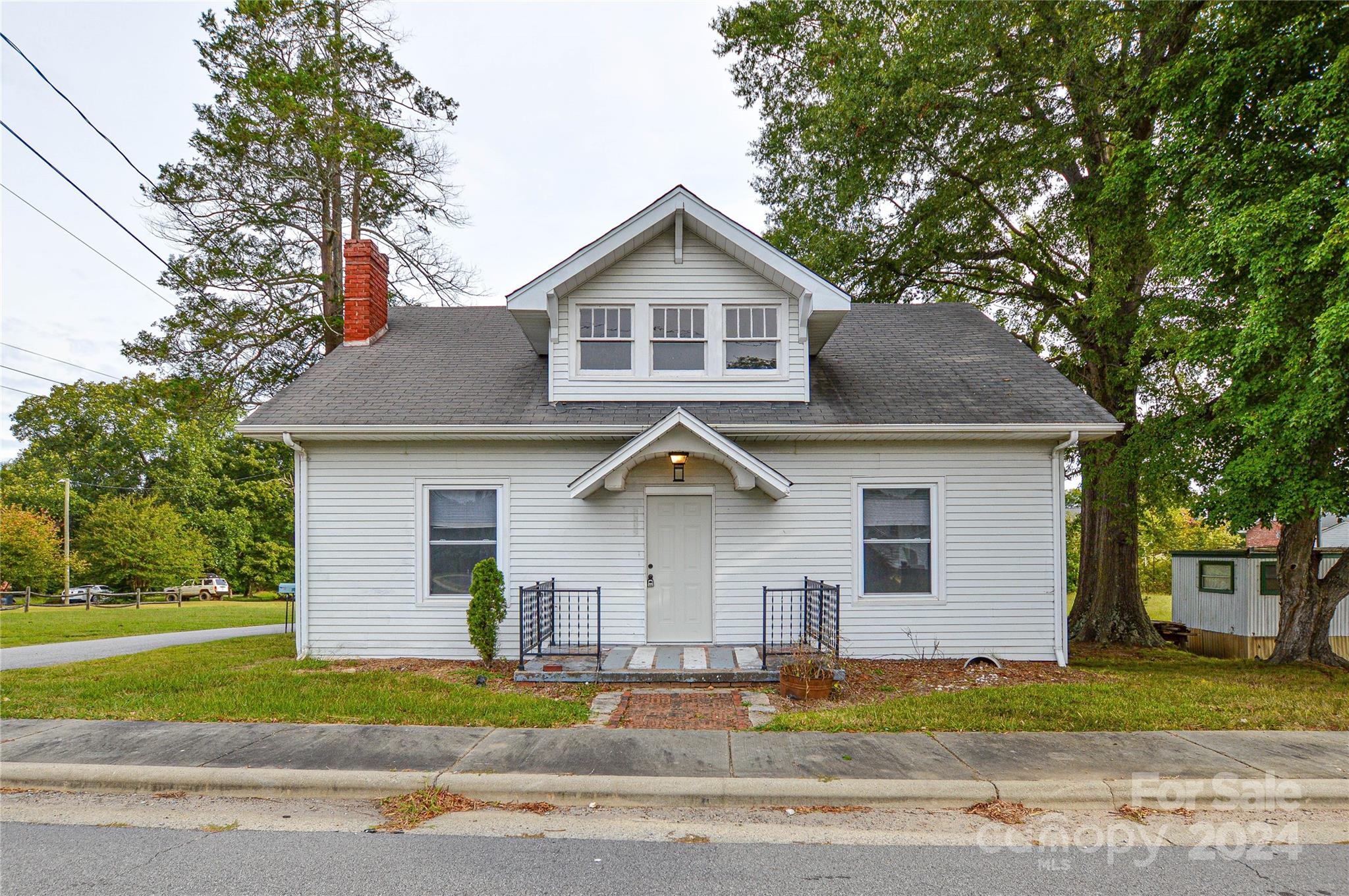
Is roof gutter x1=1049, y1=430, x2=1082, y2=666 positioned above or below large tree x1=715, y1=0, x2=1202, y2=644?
below

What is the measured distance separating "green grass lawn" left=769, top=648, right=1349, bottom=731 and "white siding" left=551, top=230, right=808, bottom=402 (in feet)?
15.9

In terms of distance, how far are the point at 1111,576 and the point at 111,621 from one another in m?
26.2

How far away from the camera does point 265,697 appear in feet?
24.7

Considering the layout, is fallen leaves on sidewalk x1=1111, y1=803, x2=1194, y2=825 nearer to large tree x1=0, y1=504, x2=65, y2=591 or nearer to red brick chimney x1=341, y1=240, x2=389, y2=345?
red brick chimney x1=341, y1=240, x2=389, y2=345

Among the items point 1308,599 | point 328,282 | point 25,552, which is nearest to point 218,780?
point 328,282

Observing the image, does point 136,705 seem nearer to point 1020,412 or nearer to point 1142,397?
point 1020,412

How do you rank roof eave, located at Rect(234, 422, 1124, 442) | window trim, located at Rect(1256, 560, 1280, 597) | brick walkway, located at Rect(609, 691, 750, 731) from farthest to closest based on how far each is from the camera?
window trim, located at Rect(1256, 560, 1280, 597) → roof eave, located at Rect(234, 422, 1124, 442) → brick walkway, located at Rect(609, 691, 750, 731)

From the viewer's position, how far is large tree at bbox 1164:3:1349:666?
8031 mm

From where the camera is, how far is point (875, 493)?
33.1 ft

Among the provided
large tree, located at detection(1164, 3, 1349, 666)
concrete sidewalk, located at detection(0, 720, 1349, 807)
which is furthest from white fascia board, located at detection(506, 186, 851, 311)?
concrete sidewalk, located at detection(0, 720, 1349, 807)

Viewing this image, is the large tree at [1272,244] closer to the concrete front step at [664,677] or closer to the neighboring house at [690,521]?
the neighboring house at [690,521]

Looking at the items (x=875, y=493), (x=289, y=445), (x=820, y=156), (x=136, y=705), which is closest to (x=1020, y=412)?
(x=875, y=493)

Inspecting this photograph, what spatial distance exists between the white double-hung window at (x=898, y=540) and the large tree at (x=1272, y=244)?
3.89 meters

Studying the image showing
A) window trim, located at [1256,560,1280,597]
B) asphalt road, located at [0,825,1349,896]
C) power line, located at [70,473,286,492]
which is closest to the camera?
A: asphalt road, located at [0,825,1349,896]
